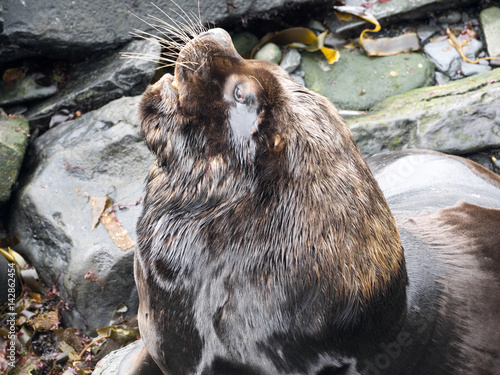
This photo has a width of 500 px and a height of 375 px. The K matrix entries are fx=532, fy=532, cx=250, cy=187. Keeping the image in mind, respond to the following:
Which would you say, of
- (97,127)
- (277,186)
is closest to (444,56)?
(97,127)

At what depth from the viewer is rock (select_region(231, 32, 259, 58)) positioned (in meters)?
5.09

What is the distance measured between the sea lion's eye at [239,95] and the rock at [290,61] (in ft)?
10.0

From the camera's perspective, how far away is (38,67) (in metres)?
4.56

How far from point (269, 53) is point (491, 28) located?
2.26 metres

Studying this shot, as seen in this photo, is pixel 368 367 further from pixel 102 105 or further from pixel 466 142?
pixel 102 105

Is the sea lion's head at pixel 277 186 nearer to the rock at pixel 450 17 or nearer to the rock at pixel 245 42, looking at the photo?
the rock at pixel 245 42

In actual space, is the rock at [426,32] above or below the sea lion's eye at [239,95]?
above

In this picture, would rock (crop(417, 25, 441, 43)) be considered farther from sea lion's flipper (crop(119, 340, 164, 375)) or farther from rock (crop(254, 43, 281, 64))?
sea lion's flipper (crop(119, 340, 164, 375))

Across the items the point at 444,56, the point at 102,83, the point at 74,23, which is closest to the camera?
the point at 74,23

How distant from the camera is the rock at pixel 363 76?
5.03 metres

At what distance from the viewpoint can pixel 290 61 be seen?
5094 mm

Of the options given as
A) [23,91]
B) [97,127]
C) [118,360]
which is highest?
[23,91]

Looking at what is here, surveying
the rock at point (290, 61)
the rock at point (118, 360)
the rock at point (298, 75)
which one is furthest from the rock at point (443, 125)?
the rock at point (118, 360)

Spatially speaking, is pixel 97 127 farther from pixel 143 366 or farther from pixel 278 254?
pixel 278 254
